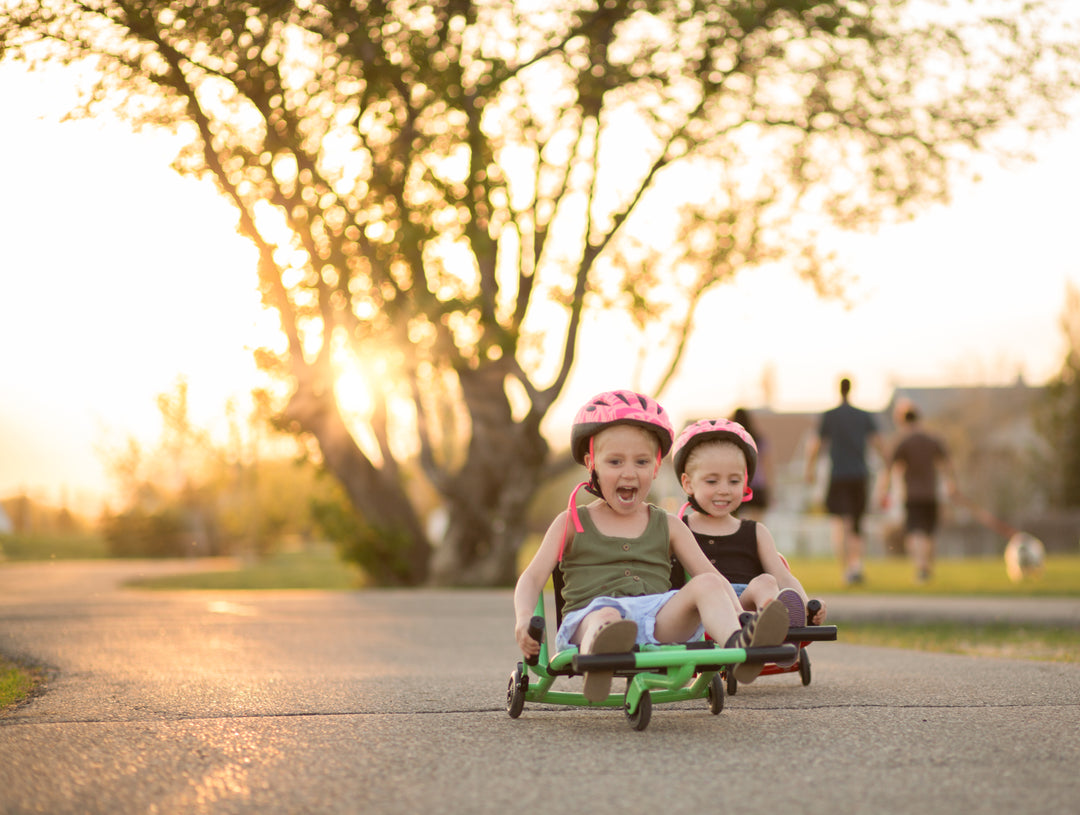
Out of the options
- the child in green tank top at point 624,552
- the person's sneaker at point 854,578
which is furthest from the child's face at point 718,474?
the person's sneaker at point 854,578

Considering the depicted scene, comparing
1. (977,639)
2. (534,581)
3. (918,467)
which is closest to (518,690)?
(534,581)

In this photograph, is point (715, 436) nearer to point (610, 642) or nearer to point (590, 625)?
point (590, 625)

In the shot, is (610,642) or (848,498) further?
(848,498)

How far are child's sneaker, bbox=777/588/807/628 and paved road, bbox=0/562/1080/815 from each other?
0.32 metres

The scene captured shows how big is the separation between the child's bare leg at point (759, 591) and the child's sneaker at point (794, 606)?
0.11 m

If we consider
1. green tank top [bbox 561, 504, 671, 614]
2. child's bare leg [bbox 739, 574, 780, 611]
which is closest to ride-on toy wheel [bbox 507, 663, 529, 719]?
green tank top [bbox 561, 504, 671, 614]

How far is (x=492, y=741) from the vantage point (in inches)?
161

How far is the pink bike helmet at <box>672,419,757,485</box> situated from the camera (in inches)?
207

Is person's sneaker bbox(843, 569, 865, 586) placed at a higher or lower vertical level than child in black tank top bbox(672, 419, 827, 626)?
lower

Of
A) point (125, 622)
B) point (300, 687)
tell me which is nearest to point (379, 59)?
point (125, 622)

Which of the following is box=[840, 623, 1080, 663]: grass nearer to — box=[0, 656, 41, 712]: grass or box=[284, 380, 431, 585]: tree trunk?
box=[0, 656, 41, 712]: grass

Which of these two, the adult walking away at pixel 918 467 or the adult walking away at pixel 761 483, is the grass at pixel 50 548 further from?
the adult walking away at pixel 761 483

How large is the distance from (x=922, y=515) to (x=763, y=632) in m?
11.7

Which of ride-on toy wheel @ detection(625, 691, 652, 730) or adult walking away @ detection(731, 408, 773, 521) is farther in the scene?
adult walking away @ detection(731, 408, 773, 521)
